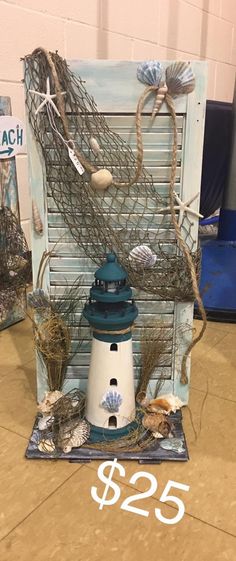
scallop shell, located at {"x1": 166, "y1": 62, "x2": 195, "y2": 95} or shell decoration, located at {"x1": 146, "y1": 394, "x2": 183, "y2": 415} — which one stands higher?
scallop shell, located at {"x1": 166, "y1": 62, "x2": 195, "y2": 95}

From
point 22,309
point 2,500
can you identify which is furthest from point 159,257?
point 22,309

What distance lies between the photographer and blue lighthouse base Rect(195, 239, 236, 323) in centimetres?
136

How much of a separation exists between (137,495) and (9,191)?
2.67 ft

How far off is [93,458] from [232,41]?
2.37 metres

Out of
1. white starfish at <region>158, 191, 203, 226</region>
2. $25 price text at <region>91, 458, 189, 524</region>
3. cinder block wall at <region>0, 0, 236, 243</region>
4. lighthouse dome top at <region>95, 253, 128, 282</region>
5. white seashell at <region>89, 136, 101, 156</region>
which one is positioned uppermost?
cinder block wall at <region>0, 0, 236, 243</region>

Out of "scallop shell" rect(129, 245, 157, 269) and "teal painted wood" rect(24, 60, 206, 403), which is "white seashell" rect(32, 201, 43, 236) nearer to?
"teal painted wood" rect(24, 60, 206, 403)

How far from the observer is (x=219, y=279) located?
1.41 m

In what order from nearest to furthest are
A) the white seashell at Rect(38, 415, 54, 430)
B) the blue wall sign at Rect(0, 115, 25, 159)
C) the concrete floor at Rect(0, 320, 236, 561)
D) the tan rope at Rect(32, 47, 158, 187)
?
the concrete floor at Rect(0, 320, 236, 561)
the tan rope at Rect(32, 47, 158, 187)
the white seashell at Rect(38, 415, 54, 430)
the blue wall sign at Rect(0, 115, 25, 159)

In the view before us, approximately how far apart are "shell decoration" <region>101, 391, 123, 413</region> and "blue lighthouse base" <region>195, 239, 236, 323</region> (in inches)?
21.8

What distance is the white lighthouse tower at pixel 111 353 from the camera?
78cm

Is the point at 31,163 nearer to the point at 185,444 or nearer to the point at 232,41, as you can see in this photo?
the point at 185,444

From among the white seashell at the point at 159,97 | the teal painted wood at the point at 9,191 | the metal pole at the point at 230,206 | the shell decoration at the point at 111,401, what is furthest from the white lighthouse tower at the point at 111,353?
the metal pole at the point at 230,206

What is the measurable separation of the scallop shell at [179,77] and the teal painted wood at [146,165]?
12 mm

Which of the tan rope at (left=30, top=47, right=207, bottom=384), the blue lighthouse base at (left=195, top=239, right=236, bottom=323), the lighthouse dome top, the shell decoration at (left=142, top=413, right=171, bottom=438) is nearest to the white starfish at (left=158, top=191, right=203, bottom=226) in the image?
the tan rope at (left=30, top=47, right=207, bottom=384)
